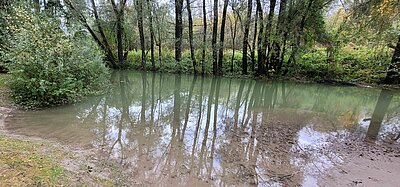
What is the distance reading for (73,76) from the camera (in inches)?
320

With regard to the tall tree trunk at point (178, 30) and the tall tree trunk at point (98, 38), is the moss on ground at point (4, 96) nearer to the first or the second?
the tall tree trunk at point (98, 38)

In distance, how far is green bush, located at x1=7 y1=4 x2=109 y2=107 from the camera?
23.4 ft

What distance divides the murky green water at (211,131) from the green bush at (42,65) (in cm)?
59

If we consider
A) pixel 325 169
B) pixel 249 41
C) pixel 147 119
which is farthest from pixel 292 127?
pixel 249 41

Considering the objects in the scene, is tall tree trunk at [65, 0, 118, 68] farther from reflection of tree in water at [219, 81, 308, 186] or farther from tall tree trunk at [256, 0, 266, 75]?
reflection of tree in water at [219, 81, 308, 186]

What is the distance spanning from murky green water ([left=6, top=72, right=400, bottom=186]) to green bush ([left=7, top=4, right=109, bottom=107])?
588 millimetres

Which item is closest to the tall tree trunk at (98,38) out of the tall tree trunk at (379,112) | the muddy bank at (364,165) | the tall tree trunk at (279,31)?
the tall tree trunk at (279,31)

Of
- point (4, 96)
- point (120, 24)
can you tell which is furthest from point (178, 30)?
point (4, 96)

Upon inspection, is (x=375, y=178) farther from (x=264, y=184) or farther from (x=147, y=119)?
(x=147, y=119)

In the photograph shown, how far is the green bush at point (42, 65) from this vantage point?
714 centimetres

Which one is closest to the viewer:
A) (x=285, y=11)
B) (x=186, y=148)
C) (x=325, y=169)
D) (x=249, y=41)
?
(x=325, y=169)

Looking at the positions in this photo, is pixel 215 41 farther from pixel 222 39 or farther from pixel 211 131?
pixel 211 131

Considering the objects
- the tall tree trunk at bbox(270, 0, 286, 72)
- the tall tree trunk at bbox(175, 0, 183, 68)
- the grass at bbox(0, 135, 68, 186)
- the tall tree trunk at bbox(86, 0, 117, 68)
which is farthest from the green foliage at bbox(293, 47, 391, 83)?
the grass at bbox(0, 135, 68, 186)

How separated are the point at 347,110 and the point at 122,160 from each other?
818 cm
